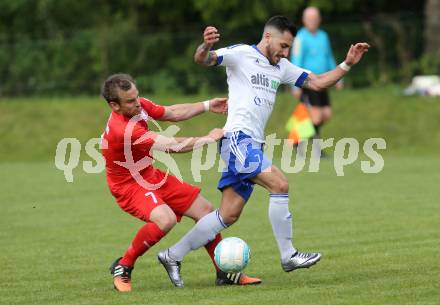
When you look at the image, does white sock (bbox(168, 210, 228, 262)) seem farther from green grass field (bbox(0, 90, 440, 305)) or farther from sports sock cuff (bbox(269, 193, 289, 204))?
sports sock cuff (bbox(269, 193, 289, 204))

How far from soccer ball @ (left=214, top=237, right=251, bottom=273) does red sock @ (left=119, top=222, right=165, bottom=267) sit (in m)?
0.46

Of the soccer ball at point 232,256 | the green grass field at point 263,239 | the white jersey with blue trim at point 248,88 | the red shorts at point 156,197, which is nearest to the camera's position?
the green grass field at point 263,239

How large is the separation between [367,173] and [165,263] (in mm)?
8798

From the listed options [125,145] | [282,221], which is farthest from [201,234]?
[125,145]

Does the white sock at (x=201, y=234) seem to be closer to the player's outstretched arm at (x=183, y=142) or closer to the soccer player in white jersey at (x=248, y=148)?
the soccer player in white jersey at (x=248, y=148)

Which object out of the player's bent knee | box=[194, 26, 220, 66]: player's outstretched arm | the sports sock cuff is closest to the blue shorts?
the sports sock cuff

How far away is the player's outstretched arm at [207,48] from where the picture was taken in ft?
24.9

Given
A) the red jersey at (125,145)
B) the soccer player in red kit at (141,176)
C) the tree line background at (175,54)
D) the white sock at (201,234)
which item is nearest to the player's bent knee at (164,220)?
the soccer player in red kit at (141,176)

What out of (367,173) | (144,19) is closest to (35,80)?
(144,19)

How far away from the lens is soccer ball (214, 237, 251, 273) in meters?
7.84

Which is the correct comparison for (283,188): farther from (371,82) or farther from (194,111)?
(371,82)

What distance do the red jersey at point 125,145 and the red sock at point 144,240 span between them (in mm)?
387

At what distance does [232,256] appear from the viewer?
785 cm

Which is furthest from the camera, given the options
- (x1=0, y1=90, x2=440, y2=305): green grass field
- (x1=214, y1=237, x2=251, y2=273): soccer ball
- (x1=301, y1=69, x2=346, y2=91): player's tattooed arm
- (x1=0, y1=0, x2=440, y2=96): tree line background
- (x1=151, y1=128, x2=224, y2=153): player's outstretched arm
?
(x1=0, y1=0, x2=440, y2=96): tree line background
